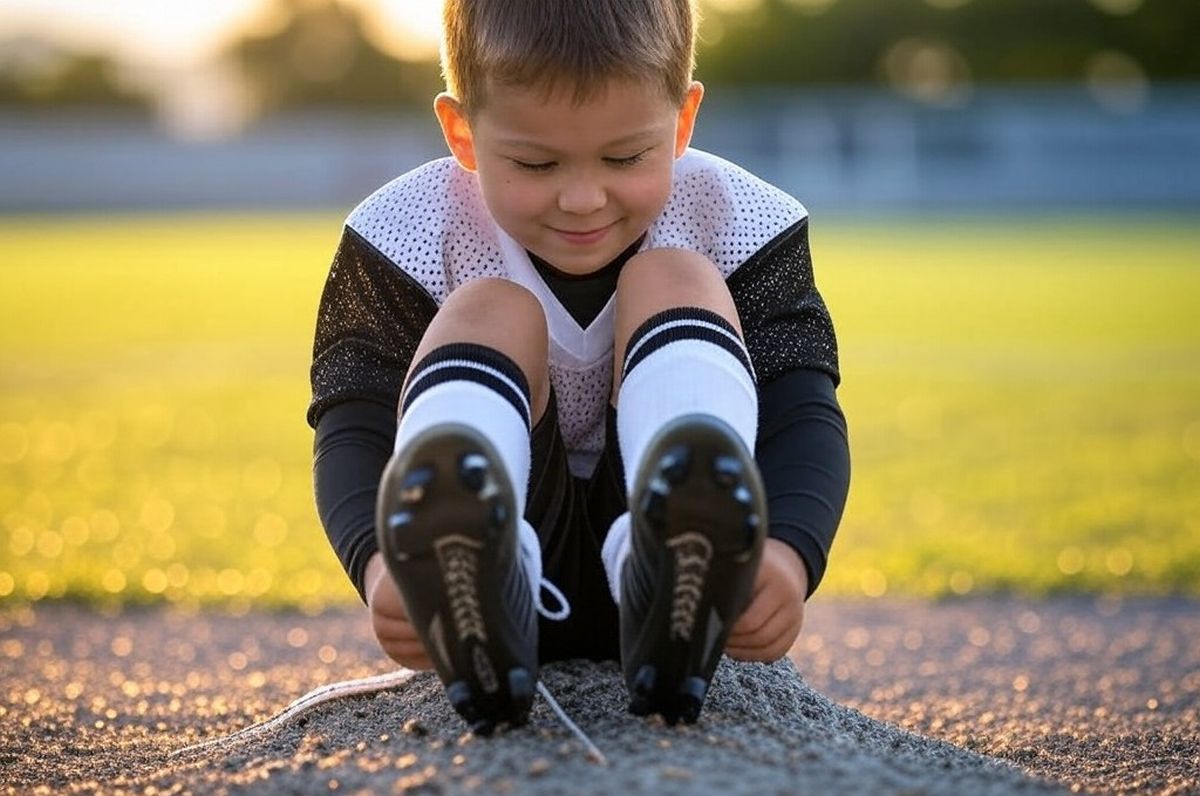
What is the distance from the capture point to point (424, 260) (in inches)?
109

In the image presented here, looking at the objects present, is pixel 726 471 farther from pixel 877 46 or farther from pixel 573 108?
pixel 877 46

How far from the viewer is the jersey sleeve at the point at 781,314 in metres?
→ 2.73

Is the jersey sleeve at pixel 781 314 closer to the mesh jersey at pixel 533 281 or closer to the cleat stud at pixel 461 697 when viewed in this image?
the mesh jersey at pixel 533 281

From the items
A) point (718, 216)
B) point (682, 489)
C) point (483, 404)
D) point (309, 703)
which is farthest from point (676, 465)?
point (309, 703)

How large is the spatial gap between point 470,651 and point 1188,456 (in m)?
5.81

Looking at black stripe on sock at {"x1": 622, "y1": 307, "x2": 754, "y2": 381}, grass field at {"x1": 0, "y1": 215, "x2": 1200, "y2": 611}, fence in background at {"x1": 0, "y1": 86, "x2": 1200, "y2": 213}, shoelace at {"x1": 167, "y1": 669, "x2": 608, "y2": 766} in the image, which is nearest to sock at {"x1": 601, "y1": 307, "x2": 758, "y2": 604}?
black stripe on sock at {"x1": 622, "y1": 307, "x2": 754, "y2": 381}

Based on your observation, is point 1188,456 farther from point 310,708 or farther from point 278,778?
point 278,778

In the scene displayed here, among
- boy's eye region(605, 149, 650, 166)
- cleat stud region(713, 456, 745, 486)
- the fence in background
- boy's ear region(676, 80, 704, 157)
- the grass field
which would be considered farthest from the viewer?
the fence in background

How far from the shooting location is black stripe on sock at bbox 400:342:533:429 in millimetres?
2256

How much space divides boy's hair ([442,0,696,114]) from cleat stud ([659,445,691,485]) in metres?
0.60

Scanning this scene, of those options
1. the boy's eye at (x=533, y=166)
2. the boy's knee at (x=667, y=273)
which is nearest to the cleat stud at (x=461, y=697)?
the boy's knee at (x=667, y=273)

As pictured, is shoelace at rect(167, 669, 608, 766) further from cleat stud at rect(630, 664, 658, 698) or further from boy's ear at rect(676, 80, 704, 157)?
boy's ear at rect(676, 80, 704, 157)

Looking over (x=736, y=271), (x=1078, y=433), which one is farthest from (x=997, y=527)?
(x=736, y=271)

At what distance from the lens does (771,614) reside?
2.30 metres
